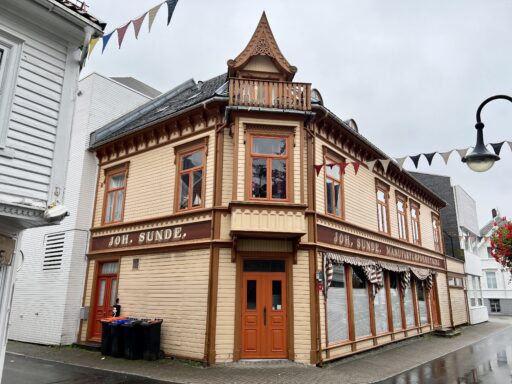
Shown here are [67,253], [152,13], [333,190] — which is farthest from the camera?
[67,253]

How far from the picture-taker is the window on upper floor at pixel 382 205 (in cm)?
1769

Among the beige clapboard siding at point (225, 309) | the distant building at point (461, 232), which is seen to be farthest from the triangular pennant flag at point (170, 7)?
the distant building at point (461, 232)

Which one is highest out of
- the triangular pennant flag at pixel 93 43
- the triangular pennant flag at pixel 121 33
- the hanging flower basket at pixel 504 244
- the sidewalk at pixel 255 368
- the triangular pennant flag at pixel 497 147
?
the triangular pennant flag at pixel 121 33

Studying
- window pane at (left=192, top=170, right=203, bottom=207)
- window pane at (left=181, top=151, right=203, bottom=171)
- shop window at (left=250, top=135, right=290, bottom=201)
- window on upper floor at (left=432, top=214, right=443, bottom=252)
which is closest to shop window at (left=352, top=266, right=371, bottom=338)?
shop window at (left=250, top=135, right=290, bottom=201)

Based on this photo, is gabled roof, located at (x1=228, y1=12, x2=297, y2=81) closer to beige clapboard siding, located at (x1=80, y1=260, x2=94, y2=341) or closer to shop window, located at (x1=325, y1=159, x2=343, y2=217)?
shop window, located at (x1=325, y1=159, x2=343, y2=217)

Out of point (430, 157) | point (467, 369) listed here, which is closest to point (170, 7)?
point (430, 157)

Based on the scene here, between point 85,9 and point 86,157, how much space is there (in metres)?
9.93

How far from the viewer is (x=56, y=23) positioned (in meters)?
7.69

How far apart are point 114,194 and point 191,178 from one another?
4.35m

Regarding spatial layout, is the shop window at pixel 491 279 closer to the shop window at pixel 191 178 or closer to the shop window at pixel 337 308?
the shop window at pixel 337 308

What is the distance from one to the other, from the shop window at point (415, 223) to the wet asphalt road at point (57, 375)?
1583 cm

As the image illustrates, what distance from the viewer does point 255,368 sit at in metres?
10.9

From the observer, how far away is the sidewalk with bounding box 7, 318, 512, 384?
10.1 m

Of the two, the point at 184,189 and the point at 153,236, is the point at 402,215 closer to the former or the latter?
the point at 184,189
